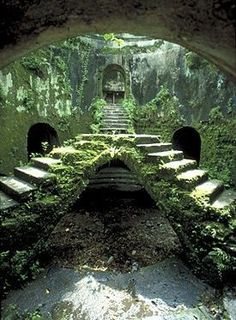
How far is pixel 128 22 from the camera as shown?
1.99 m

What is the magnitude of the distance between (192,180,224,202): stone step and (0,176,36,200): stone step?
301 centimetres

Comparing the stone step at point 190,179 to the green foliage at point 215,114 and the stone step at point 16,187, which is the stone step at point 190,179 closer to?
the stone step at point 16,187

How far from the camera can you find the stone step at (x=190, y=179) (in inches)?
230

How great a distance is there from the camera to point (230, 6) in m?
1.53

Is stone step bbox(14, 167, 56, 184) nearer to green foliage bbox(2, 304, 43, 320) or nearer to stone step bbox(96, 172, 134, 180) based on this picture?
green foliage bbox(2, 304, 43, 320)

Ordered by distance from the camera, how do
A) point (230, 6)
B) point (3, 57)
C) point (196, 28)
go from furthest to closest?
point (3, 57) → point (196, 28) → point (230, 6)

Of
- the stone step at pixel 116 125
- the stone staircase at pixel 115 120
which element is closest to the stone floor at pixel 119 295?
the stone staircase at pixel 115 120

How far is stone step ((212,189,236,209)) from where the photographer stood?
557cm

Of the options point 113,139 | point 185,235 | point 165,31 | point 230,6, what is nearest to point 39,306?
point 185,235

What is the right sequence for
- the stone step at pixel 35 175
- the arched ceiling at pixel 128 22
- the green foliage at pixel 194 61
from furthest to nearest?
the green foliage at pixel 194 61, the stone step at pixel 35 175, the arched ceiling at pixel 128 22

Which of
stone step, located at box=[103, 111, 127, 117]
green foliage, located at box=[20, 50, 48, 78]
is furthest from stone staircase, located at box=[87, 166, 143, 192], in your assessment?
green foliage, located at box=[20, 50, 48, 78]

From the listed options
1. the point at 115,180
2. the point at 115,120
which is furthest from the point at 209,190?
the point at 115,120

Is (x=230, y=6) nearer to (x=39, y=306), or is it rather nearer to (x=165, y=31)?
(x=165, y=31)

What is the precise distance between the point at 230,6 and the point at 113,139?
16.7 ft
